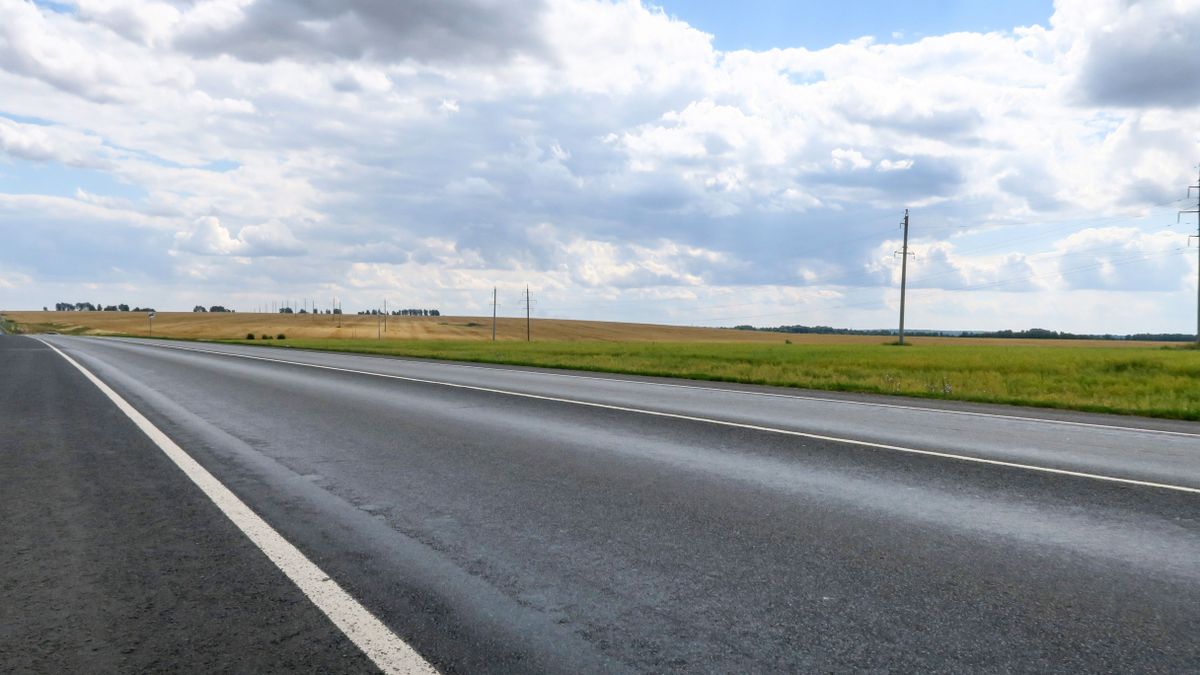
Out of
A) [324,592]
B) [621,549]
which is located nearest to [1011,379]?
[621,549]

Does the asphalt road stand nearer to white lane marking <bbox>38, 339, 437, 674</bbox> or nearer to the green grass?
white lane marking <bbox>38, 339, 437, 674</bbox>

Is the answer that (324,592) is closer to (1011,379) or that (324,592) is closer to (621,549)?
(621,549)

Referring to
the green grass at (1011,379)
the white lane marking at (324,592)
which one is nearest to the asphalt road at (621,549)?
the white lane marking at (324,592)

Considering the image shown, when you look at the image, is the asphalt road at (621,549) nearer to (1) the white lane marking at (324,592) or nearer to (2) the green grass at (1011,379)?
(1) the white lane marking at (324,592)

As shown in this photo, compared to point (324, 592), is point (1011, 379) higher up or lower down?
higher up

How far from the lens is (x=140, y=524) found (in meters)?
5.25

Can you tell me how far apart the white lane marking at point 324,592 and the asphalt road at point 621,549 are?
2.8 inches

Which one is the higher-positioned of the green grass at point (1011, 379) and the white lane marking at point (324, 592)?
the green grass at point (1011, 379)

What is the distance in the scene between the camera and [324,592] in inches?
153

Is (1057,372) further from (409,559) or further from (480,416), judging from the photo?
(409,559)

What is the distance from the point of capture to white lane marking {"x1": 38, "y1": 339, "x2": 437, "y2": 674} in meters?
3.17

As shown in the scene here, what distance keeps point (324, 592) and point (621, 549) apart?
166 cm

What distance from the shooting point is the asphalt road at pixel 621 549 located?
3303mm

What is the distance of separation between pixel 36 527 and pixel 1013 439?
9.78 meters
